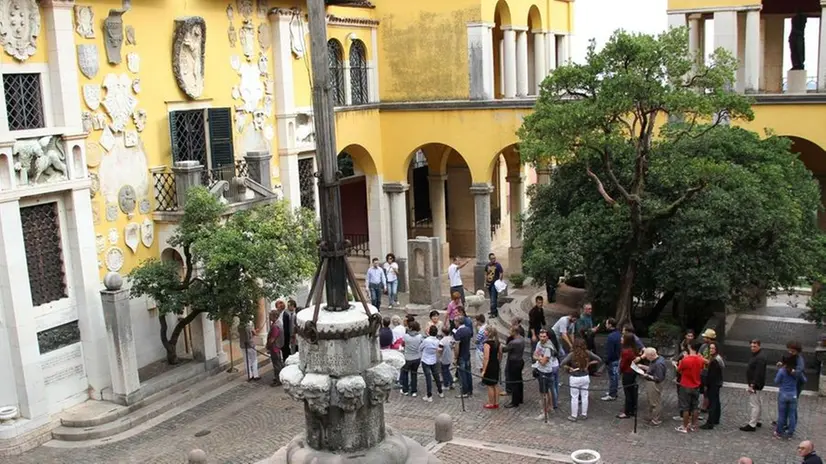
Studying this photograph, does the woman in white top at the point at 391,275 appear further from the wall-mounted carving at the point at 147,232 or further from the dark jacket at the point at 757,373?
the dark jacket at the point at 757,373

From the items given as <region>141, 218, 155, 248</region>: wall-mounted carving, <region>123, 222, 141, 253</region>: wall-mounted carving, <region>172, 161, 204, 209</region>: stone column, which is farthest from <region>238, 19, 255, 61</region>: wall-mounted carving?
<region>123, 222, 141, 253</region>: wall-mounted carving

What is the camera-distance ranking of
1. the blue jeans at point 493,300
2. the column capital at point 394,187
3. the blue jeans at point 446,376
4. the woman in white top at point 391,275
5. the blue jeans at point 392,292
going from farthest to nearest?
1. the column capital at point 394,187
2. the blue jeans at point 392,292
3. the woman in white top at point 391,275
4. the blue jeans at point 493,300
5. the blue jeans at point 446,376

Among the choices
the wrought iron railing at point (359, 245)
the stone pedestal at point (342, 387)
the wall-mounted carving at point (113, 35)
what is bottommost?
the wrought iron railing at point (359, 245)

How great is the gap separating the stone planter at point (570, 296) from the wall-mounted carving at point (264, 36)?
866 cm

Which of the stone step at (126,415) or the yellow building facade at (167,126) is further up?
the yellow building facade at (167,126)

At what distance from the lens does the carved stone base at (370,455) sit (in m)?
9.59

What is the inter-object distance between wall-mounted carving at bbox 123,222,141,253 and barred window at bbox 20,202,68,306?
56.9 inches

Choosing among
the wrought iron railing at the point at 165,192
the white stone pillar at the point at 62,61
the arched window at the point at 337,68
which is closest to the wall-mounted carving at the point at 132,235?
the wrought iron railing at the point at 165,192

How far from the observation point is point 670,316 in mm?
19281

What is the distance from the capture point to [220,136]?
63.1 feet

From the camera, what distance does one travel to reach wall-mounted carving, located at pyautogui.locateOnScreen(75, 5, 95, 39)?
52.2 feet

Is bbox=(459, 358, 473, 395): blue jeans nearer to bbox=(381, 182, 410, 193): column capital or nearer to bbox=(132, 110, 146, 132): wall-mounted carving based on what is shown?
bbox=(132, 110, 146, 132): wall-mounted carving

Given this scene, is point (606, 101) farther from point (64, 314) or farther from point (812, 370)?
point (64, 314)

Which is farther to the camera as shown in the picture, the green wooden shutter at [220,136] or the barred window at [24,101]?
the green wooden shutter at [220,136]
